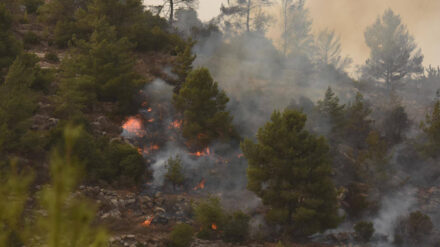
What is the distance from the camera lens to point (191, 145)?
68.1 feet

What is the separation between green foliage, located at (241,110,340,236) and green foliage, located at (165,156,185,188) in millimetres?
5003

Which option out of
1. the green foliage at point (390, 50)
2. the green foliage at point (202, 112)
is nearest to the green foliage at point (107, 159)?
the green foliage at point (202, 112)

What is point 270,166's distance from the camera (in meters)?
14.3

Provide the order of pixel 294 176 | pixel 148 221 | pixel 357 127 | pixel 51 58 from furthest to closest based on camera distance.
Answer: pixel 357 127 → pixel 51 58 → pixel 294 176 → pixel 148 221

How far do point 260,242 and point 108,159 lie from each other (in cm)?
839

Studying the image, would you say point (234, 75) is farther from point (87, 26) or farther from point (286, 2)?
point (286, 2)

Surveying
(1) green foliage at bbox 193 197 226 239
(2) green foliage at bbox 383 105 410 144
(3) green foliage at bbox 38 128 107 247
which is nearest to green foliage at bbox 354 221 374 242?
(1) green foliage at bbox 193 197 226 239

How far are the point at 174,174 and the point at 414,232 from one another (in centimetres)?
1331

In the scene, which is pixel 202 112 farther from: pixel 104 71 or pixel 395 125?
pixel 395 125

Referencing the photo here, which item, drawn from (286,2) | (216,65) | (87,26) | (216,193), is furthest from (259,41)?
(216,193)

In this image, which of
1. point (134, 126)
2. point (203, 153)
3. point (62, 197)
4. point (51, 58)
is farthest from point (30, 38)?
point (62, 197)

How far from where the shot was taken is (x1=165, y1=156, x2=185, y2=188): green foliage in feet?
57.4

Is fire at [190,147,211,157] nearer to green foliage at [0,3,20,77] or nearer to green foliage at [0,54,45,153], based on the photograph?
green foliage at [0,54,45,153]

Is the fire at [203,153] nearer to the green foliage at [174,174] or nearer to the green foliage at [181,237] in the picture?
the green foliage at [174,174]
